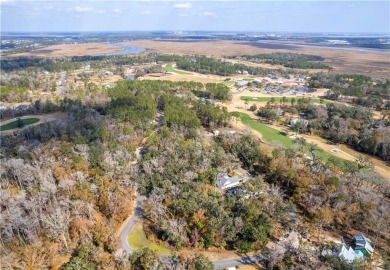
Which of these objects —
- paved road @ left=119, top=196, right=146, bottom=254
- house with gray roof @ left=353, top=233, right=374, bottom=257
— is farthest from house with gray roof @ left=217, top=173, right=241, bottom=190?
house with gray roof @ left=353, top=233, right=374, bottom=257

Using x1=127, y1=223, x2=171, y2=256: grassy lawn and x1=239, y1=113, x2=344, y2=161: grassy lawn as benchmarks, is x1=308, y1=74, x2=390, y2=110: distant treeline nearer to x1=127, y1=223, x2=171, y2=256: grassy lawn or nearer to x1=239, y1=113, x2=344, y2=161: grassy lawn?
x1=239, y1=113, x2=344, y2=161: grassy lawn

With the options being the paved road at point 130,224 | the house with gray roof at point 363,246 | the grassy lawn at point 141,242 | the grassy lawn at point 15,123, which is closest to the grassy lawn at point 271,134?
the house with gray roof at point 363,246

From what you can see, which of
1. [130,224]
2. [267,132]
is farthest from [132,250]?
[267,132]

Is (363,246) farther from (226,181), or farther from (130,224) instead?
(130,224)

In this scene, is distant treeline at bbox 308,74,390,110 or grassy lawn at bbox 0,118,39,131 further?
distant treeline at bbox 308,74,390,110

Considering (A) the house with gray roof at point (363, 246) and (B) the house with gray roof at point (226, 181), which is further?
(B) the house with gray roof at point (226, 181)

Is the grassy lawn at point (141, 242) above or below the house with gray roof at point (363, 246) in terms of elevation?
below

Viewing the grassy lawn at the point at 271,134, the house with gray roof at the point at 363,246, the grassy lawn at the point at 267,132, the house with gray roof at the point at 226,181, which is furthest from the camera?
the grassy lawn at the point at 267,132

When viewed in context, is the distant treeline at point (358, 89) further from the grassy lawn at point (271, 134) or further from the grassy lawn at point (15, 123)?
the grassy lawn at point (15, 123)
